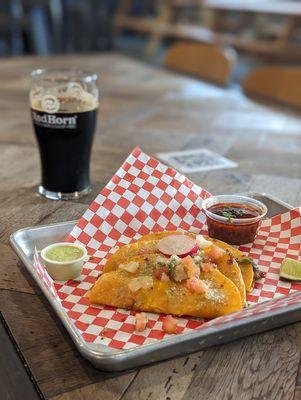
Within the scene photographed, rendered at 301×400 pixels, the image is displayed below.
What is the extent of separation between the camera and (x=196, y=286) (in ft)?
2.64

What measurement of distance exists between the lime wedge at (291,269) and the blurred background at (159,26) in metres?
4.00

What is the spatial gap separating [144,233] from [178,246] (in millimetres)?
213

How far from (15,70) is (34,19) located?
11.5 feet

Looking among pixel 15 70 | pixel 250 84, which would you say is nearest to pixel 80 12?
pixel 15 70

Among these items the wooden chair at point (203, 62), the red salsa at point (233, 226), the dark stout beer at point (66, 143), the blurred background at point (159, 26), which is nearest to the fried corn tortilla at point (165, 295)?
the red salsa at point (233, 226)

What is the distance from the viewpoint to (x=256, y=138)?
1956 mm

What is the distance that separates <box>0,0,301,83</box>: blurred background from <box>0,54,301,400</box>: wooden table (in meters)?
2.27

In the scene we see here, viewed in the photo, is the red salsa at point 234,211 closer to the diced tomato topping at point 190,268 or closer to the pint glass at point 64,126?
the diced tomato topping at point 190,268

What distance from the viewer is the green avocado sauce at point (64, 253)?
0.93m

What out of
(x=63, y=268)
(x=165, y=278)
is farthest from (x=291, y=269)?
(x=63, y=268)

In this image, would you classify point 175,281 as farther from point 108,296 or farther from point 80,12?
point 80,12

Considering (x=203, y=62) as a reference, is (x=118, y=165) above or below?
above

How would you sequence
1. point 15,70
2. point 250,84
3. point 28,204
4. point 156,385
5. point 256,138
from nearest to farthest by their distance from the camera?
point 156,385 → point 28,204 → point 256,138 → point 250,84 → point 15,70

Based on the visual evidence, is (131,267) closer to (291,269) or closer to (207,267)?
(207,267)
